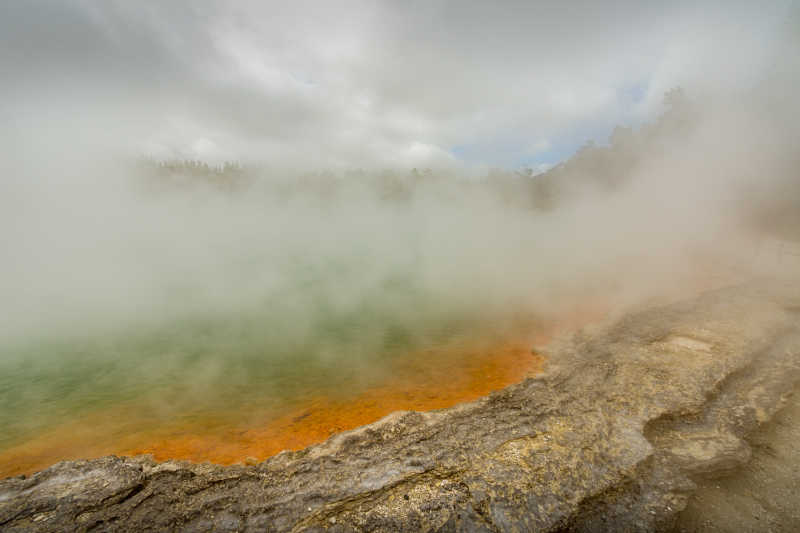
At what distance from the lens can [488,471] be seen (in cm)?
266

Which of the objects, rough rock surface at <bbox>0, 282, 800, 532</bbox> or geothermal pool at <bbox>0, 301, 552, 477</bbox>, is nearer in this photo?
rough rock surface at <bbox>0, 282, 800, 532</bbox>

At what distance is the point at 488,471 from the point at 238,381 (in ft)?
14.8

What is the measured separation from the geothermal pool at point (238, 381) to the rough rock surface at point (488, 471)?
0.97m

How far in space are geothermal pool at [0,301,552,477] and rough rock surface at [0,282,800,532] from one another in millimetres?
972

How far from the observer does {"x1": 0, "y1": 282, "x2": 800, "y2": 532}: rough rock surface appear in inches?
92.4

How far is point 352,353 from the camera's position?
6660 millimetres

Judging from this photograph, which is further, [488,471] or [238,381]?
[238,381]

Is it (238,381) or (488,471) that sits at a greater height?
(238,381)

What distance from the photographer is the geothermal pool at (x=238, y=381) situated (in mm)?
4164

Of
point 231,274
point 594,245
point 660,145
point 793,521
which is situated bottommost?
point 793,521

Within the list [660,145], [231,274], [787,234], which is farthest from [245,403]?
[660,145]

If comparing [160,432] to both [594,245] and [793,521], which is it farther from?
[594,245]

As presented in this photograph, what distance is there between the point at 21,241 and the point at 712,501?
2533 cm

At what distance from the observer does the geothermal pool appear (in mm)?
4164
